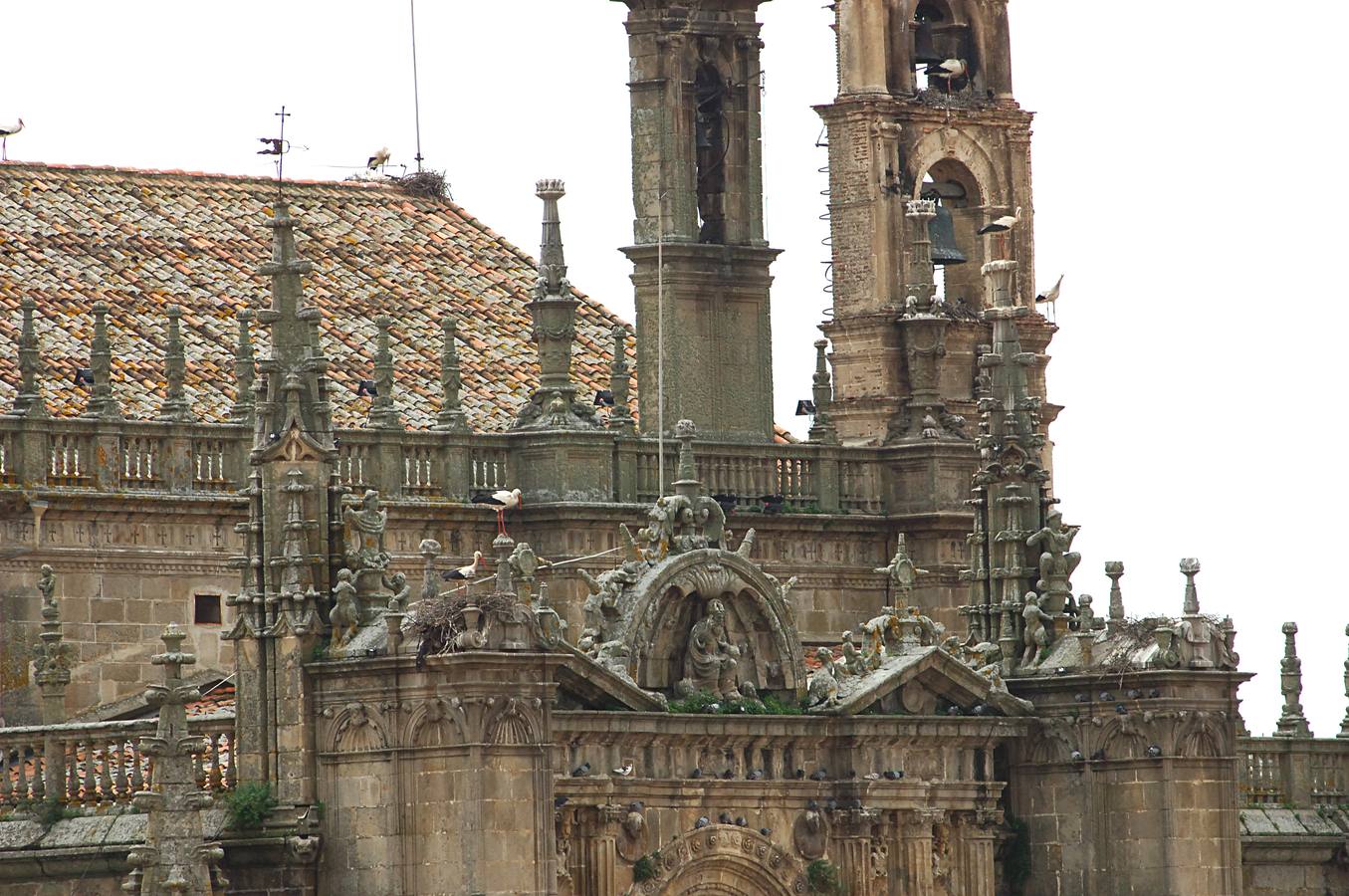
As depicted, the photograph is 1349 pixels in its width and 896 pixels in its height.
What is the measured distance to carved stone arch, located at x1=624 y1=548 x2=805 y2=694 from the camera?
46781 mm

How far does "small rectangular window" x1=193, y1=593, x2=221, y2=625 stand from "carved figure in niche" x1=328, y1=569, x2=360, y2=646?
9086mm

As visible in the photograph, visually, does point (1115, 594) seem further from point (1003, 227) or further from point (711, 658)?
point (1003, 227)

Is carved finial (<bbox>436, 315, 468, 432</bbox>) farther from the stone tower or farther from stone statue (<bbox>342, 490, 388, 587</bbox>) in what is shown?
stone statue (<bbox>342, 490, 388, 587</bbox>)

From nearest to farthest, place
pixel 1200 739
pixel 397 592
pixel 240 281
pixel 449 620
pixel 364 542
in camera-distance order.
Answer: pixel 449 620 < pixel 397 592 < pixel 364 542 < pixel 1200 739 < pixel 240 281

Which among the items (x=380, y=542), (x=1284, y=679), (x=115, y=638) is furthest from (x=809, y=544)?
(x=380, y=542)

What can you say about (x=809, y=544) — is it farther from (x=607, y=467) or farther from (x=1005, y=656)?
(x=1005, y=656)

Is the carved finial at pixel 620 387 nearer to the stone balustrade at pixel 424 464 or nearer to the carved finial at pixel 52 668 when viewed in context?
the stone balustrade at pixel 424 464

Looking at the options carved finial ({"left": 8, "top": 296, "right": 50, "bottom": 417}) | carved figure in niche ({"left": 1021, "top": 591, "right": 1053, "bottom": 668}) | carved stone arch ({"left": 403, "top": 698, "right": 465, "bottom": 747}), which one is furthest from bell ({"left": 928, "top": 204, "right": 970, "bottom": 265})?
carved stone arch ({"left": 403, "top": 698, "right": 465, "bottom": 747})

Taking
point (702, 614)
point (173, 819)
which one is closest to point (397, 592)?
point (173, 819)

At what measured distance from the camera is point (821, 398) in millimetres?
60469

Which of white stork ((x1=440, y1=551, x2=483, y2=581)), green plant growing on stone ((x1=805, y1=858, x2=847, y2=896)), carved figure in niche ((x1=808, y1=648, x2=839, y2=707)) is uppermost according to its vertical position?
white stork ((x1=440, y1=551, x2=483, y2=581))

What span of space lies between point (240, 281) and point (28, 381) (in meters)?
6.12

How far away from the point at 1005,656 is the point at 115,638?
9.06 meters

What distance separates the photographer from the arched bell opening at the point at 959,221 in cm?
6494
